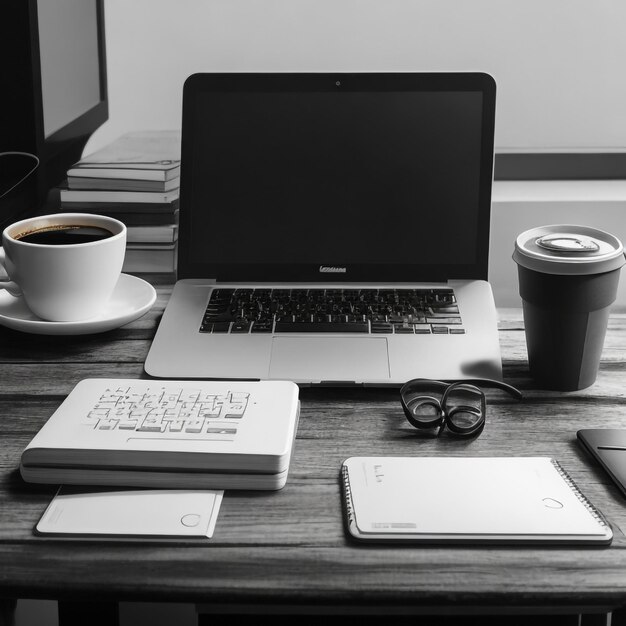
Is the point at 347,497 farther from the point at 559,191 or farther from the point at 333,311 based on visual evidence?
the point at 559,191

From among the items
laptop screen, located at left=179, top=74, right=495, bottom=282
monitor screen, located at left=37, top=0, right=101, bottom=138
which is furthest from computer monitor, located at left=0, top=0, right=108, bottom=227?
laptop screen, located at left=179, top=74, right=495, bottom=282

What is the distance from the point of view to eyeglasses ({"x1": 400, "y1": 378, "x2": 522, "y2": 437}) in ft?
2.56

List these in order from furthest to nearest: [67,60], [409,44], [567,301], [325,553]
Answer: [409,44] → [67,60] → [567,301] → [325,553]

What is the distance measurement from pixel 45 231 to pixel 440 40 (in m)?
0.86

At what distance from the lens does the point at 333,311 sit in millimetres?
1008

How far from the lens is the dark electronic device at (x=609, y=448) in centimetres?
70

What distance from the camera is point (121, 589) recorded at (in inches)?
22.6

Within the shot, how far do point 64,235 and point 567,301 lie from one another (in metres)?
0.61

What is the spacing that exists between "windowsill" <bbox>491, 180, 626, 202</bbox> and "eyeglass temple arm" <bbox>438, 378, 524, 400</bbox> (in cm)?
62

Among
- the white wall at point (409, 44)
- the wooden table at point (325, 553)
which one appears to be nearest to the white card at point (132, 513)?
the wooden table at point (325, 553)

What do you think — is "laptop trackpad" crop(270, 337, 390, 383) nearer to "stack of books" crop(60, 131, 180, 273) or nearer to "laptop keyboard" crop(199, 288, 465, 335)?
"laptop keyboard" crop(199, 288, 465, 335)

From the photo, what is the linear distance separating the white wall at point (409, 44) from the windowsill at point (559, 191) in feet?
0.33

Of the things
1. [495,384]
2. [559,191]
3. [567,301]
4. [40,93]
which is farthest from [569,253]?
[40,93]

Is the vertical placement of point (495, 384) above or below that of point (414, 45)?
below
